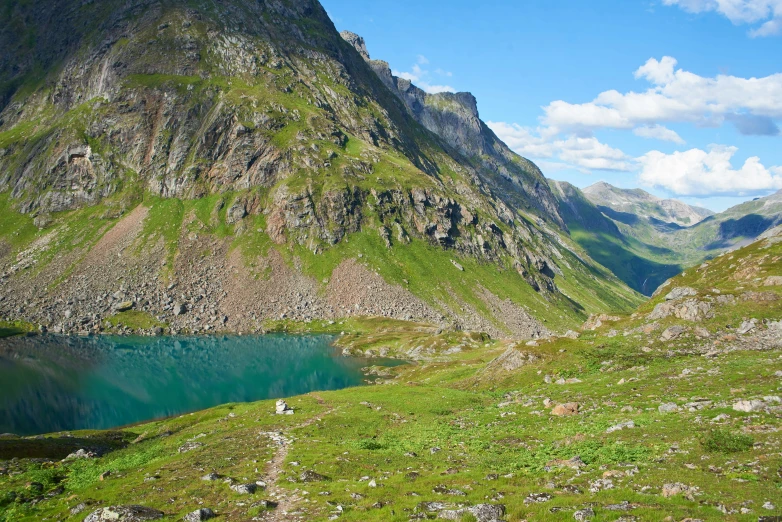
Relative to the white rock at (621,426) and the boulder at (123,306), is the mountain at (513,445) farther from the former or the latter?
the boulder at (123,306)

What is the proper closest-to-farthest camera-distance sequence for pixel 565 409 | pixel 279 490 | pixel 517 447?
pixel 279 490, pixel 517 447, pixel 565 409

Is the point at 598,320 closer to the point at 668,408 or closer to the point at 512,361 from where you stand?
the point at 512,361

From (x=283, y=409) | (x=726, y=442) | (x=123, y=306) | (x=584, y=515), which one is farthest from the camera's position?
(x=123, y=306)

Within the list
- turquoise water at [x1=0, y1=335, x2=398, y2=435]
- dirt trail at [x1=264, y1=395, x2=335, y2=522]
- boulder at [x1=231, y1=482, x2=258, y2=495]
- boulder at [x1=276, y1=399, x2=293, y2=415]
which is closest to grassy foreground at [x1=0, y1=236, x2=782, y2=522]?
dirt trail at [x1=264, y1=395, x2=335, y2=522]

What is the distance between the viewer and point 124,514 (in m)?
19.5

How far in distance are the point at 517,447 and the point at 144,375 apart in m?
105

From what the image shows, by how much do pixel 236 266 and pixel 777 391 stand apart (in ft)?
630

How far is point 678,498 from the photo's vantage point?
15.8 metres

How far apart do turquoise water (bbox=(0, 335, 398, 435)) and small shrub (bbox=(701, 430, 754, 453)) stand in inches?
3149

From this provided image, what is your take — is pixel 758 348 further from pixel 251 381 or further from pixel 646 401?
pixel 251 381

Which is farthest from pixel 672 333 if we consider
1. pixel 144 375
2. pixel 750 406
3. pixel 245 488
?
pixel 144 375

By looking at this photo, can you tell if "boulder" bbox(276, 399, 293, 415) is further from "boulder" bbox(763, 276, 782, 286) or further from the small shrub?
"boulder" bbox(763, 276, 782, 286)

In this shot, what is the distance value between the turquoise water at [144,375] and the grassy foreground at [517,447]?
3497cm

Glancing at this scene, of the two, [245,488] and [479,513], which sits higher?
[479,513]
